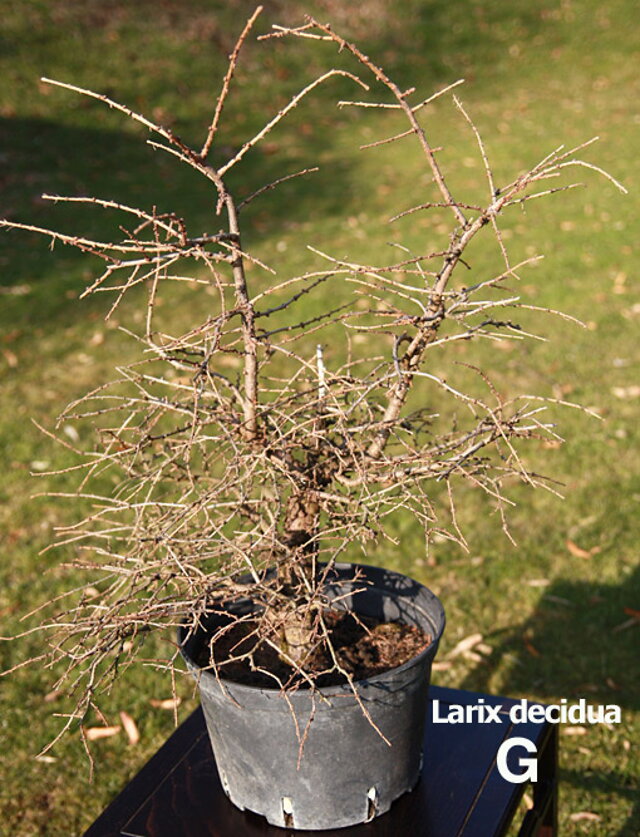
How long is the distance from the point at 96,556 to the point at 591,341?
391cm

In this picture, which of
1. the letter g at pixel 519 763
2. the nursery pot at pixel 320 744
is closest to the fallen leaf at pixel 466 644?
the letter g at pixel 519 763

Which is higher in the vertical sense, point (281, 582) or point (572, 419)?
point (281, 582)

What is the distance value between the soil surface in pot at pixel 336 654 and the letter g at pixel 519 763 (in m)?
0.36

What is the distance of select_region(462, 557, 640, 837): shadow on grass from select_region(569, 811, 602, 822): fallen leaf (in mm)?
123

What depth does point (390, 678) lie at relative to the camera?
197 cm

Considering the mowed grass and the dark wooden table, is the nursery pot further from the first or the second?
the mowed grass

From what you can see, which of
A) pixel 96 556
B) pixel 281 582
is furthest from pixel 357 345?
pixel 281 582

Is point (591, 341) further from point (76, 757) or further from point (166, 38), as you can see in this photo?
point (166, 38)

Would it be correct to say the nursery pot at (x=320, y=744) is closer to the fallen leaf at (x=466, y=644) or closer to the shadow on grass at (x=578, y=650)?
the shadow on grass at (x=578, y=650)

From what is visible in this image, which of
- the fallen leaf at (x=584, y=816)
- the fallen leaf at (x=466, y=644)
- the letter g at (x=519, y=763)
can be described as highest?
the letter g at (x=519, y=763)

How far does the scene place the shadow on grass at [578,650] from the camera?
3.69 meters

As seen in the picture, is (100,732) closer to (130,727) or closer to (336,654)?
(130,727)

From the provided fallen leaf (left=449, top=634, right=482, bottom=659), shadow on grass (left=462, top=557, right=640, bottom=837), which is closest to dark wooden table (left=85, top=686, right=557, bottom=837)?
shadow on grass (left=462, top=557, right=640, bottom=837)

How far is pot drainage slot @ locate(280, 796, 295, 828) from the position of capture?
207 centimetres
